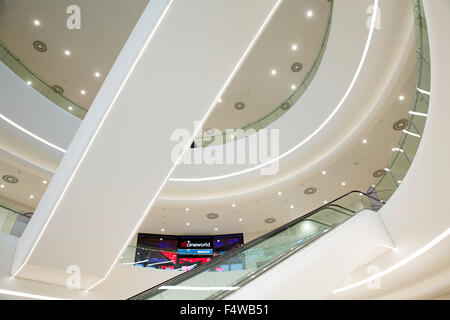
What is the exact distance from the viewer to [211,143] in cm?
1202

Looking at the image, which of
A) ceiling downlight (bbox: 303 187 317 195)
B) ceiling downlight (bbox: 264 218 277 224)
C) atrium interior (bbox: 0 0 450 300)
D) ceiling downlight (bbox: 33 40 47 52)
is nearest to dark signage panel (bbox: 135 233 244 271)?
atrium interior (bbox: 0 0 450 300)

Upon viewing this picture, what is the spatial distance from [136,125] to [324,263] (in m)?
3.24

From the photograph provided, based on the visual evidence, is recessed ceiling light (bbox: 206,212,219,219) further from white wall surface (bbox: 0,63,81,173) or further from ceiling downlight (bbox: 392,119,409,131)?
ceiling downlight (bbox: 392,119,409,131)

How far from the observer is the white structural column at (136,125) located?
3436mm

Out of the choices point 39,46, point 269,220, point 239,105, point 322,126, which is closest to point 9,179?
point 39,46

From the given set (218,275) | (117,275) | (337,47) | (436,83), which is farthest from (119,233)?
(337,47)

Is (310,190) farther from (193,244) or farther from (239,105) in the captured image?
(193,244)

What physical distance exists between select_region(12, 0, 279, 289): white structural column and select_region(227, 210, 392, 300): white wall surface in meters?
2.27

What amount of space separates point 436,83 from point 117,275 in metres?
7.86

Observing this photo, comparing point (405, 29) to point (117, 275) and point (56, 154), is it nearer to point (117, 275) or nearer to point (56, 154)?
point (117, 275)

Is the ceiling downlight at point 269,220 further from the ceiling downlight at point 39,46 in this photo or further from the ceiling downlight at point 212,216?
the ceiling downlight at point 39,46

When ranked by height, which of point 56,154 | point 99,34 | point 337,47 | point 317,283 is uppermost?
point 99,34

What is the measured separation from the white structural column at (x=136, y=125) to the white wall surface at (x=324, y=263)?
227 cm

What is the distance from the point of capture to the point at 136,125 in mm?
4027
